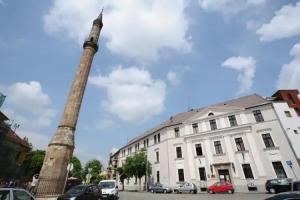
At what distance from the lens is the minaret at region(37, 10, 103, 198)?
15938mm

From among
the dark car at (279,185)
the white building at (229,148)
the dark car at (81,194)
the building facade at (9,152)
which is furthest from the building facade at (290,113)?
the building facade at (9,152)

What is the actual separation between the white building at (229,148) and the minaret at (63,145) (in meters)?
20.5

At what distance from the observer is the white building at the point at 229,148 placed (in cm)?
2777

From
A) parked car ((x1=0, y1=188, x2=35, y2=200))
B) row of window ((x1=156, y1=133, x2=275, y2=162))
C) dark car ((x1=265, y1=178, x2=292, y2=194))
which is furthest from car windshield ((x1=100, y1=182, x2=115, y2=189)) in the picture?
row of window ((x1=156, y1=133, x2=275, y2=162))

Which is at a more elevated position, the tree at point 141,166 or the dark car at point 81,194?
the tree at point 141,166

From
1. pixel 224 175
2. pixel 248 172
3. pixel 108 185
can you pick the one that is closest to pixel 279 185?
pixel 248 172

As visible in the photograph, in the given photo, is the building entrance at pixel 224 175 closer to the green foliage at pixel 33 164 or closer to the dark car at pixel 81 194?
the dark car at pixel 81 194

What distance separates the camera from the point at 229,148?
31109 mm

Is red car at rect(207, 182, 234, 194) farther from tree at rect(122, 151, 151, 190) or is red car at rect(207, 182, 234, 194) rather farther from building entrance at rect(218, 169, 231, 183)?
tree at rect(122, 151, 151, 190)

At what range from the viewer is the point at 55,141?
17.5 m

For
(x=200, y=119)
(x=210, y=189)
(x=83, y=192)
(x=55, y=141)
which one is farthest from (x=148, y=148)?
(x=83, y=192)

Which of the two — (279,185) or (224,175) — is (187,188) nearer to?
(224,175)

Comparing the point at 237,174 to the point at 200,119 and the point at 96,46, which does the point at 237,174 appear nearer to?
the point at 200,119

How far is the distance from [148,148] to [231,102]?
1810cm
